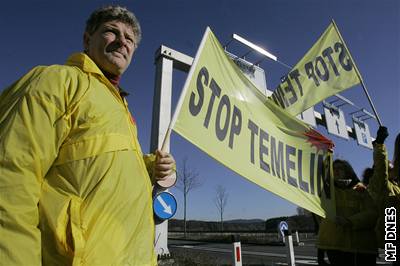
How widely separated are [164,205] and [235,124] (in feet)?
10.2

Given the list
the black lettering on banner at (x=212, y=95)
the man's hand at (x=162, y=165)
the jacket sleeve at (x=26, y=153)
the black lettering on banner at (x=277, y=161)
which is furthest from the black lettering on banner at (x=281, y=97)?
the jacket sleeve at (x=26, y=153)

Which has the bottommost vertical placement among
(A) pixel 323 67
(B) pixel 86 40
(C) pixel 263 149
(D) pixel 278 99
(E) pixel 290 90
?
(C) pixel 263 149

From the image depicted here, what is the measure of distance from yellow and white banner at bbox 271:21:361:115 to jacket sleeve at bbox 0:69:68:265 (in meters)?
2.98

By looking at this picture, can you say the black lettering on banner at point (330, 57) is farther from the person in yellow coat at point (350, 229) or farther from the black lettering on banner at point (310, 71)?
the person in yellow coat at point (350, 229)

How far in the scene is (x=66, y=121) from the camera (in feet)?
4.13

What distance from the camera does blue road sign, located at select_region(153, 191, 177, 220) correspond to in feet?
18.1

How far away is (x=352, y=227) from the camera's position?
12.8 ft

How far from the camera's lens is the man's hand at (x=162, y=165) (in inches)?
72.4

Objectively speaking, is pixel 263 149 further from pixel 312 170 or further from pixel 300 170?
pixel 312 170

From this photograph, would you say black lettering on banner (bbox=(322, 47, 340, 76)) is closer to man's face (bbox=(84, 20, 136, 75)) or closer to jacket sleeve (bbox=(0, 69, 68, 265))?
man's face (bbox=(84, 20, 136, 75))

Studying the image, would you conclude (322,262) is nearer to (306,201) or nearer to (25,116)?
(306,201)

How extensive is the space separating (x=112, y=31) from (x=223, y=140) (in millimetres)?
1325

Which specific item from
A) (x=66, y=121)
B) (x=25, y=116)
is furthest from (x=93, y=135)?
(x=25, y=116)

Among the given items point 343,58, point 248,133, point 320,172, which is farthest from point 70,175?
point 343,58
